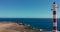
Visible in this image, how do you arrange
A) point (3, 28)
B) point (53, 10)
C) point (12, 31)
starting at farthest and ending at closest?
1. point (3, 28)
2. point (12, 31)
3. point (53, 10)

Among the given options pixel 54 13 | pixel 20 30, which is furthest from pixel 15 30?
pixel 54 13

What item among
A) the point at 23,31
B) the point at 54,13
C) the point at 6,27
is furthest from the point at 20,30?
the point at 54,13

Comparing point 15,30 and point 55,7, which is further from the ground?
point 55,7

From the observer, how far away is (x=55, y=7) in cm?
1180

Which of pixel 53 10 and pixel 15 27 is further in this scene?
pixel 15 27

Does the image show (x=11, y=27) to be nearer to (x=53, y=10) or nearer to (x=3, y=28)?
(x=3, y=28)

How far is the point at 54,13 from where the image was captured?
1181 centimetres

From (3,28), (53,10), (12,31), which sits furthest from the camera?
(3,28)

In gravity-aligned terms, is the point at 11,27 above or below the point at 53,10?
below

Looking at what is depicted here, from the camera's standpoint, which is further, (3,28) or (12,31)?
(3,28)

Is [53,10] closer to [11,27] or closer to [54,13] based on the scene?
[54,13]

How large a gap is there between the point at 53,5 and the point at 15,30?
4.08 metres

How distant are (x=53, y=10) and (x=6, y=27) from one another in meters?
4.96

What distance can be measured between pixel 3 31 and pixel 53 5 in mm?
4422
